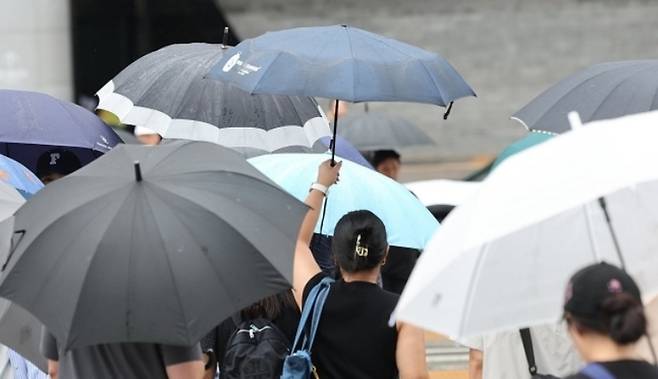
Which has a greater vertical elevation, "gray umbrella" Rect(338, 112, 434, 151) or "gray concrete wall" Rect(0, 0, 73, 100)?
"gray concrete wall" Rect(0, 0, 73, 100)

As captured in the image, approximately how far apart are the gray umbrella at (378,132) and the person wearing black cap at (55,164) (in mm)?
3802

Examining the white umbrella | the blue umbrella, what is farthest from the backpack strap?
the white umbrella

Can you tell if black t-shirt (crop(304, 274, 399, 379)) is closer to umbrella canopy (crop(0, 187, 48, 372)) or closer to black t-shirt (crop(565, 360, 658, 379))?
umbrella canopy (crop(0, 187, 48, 372))

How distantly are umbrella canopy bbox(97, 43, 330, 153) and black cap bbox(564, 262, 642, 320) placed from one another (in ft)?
9.66

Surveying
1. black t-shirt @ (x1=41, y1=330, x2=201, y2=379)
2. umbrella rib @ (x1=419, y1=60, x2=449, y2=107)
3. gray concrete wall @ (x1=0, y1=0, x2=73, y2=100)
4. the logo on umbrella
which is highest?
gray concrete wall @ (x1=0, y1=0, x2=73, y2=100)

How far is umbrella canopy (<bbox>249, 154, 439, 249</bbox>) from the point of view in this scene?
5.87 metres

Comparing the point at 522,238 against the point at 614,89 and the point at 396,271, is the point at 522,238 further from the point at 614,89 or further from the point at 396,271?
the point at 396,271

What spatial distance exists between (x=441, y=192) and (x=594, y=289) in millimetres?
6349

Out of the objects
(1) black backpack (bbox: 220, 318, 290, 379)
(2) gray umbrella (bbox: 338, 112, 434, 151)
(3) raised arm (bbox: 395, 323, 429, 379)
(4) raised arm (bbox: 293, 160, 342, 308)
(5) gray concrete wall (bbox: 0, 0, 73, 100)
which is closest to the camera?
(3) raised arm (bbox: 395, 323, 429, 379)

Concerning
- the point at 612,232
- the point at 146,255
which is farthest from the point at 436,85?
the point at 146,255

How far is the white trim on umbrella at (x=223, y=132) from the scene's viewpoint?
20.5 ft

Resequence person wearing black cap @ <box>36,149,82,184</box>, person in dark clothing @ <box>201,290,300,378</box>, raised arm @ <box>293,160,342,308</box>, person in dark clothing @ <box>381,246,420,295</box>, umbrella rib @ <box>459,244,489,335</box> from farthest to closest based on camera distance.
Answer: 1. person in dark clothing @ <box>381,246,420,295</box>
2. person wearing black cap @ <box>36,149,82,184</box>
3. person in dark clothing @ <box>201,290,300,378</box>
4. raised arm @ <box>293,160,342,308</box>
5. umbrella rib @ <box>459,244,489,335</box>

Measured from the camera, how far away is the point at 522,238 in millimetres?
4035

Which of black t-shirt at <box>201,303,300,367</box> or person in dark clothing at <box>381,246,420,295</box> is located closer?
black t-shirt at <box>201,303,300,367</box>
